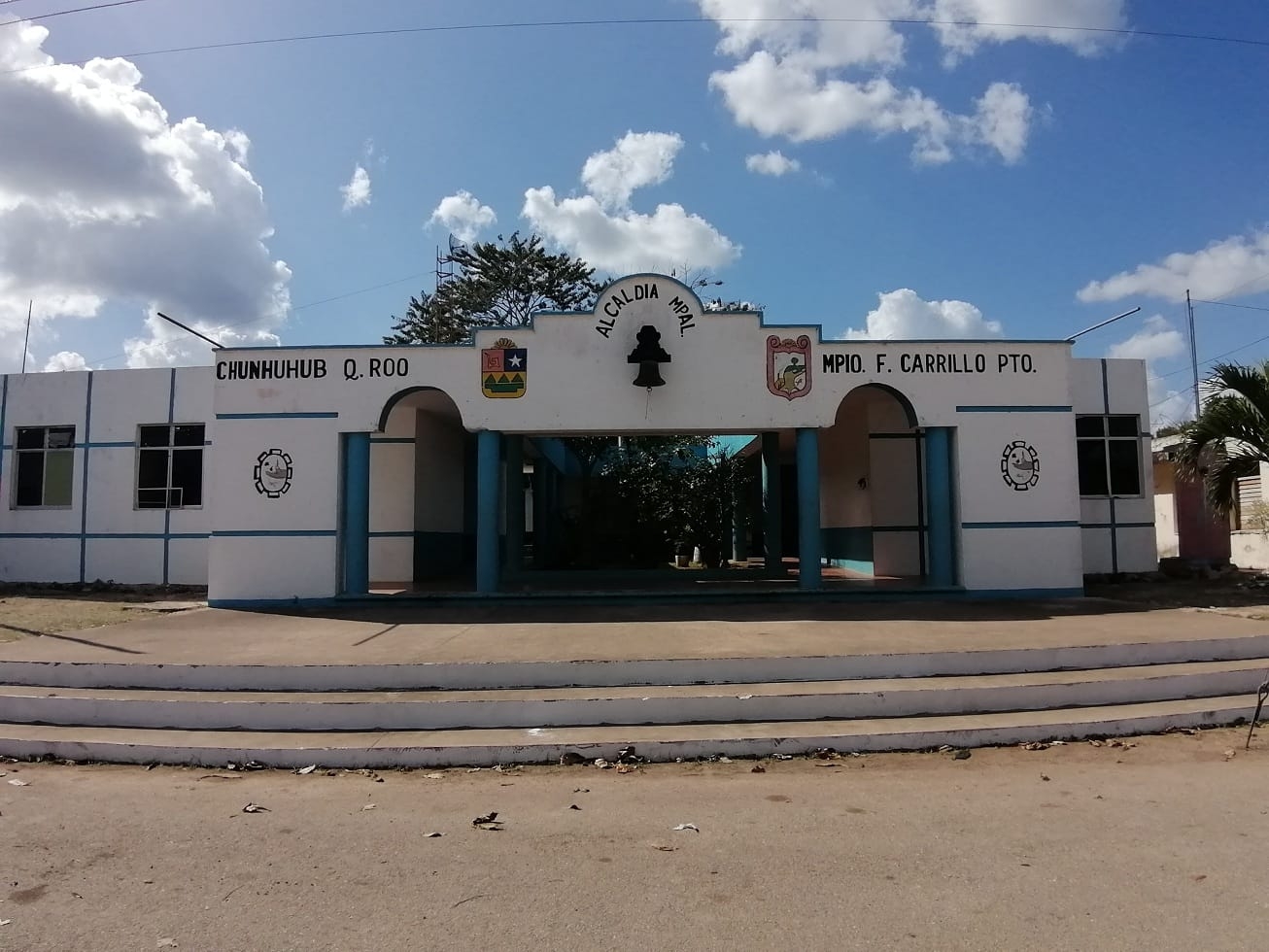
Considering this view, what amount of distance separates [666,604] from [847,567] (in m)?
7.48

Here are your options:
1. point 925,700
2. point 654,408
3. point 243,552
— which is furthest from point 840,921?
point 243,552

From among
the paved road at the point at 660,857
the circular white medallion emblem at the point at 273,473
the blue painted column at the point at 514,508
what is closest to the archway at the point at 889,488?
the blue painted column at the point at 514,508

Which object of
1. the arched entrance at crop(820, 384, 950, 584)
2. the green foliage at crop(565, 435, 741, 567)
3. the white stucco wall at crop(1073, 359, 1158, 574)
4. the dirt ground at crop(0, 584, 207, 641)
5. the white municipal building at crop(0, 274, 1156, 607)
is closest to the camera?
the dirt ground at crop(0, 584, 207, 641)

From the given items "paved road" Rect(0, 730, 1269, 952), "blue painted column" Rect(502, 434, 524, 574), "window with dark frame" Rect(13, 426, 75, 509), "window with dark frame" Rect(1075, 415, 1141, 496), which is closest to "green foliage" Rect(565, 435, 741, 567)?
"blue painted column" Rect(502, 434, 524, 574)

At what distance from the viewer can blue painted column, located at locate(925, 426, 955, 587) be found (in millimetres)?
13328

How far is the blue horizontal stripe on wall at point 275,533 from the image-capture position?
43.1 ft

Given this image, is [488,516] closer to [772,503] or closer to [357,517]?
[357,517]

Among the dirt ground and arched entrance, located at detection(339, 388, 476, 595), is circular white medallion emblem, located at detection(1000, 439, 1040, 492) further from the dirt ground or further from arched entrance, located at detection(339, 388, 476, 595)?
the dirt ground

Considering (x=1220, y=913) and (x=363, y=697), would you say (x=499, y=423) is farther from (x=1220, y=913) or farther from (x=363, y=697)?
(x=1220, y=913)

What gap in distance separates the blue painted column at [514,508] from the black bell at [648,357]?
459 centimetres

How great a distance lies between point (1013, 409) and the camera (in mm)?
13430

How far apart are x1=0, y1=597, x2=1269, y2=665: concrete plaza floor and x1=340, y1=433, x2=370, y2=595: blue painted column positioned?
1.74 feet

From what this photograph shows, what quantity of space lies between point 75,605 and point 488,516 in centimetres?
697

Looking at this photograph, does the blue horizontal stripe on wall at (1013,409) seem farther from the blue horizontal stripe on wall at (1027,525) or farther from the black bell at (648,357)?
the black bell at (648,357)
